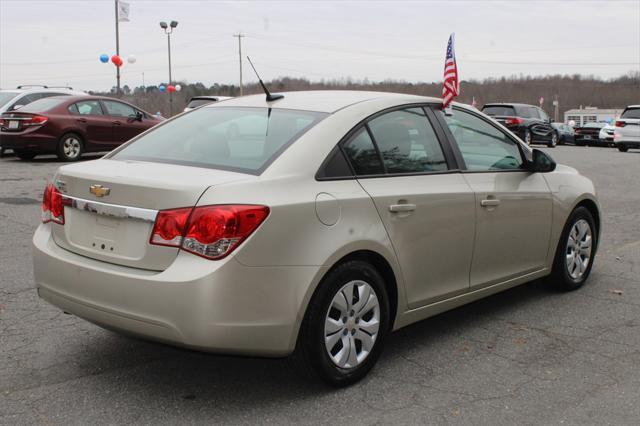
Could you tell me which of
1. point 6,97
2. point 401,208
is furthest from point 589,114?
point 401,208

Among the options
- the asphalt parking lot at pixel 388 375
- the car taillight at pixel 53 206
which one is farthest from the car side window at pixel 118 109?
the car taillight at pixel 53 206

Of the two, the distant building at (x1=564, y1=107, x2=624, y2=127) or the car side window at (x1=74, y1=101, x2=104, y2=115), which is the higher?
the distant building at (x1=564, y1=107, x2=624, y2=127)

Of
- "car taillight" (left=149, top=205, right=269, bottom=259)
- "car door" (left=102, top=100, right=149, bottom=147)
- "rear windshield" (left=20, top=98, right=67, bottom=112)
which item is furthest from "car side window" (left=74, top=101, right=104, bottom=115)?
"car taillight" (left=149, top=205, right=269, bottom=259)

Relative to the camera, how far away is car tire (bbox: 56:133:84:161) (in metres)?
16.1

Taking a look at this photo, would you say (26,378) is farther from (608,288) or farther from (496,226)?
(608,288)

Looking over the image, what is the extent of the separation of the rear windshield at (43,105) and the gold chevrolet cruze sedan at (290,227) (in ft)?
40.9

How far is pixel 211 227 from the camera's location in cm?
335

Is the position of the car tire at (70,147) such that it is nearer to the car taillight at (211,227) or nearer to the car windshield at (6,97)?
the car windshield at (6,97)

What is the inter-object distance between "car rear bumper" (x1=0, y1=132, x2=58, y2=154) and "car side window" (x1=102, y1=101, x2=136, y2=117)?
1.59 metres

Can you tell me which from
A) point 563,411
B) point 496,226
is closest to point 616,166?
point 496,226

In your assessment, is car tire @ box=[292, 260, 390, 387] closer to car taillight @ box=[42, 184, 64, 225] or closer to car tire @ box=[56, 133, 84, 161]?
car taillight @ box=[42, 184, 64, 225]

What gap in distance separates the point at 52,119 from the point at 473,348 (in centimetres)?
1336

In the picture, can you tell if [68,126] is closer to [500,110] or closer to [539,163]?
[539,163]

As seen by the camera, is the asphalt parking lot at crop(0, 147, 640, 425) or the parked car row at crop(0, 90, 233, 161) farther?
the parked car row at crop(0, 90, 233, 161)
